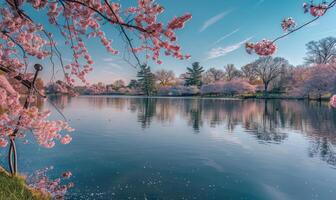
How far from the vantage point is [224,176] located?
25.0 feet

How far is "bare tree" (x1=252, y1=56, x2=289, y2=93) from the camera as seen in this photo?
61562 mm

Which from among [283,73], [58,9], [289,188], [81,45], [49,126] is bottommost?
[289,188]

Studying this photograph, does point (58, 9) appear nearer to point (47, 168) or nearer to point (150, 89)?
point (47, 168)

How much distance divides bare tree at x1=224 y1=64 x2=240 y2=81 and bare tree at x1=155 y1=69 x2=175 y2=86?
68.0ft

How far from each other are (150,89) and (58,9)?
78.1 m

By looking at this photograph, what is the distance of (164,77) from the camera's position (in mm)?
93938

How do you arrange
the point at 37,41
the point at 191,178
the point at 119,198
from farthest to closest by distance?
Result: the point at 191,178 < the point at 119,198 < the point at 37,41

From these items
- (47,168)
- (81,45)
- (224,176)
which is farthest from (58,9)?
(224,176)

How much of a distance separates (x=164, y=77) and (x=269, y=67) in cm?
4085

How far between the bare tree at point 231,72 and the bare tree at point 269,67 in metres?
17.0

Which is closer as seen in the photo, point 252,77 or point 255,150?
point 255,150

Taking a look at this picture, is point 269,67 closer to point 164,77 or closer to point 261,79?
point 261,79

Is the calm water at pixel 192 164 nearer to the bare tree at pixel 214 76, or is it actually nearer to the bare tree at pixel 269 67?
the bare tree at pixel 269 67

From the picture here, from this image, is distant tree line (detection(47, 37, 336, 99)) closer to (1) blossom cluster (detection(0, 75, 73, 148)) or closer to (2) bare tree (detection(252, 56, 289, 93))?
(2) bare tree (detection(252, 56, 289, 93))
